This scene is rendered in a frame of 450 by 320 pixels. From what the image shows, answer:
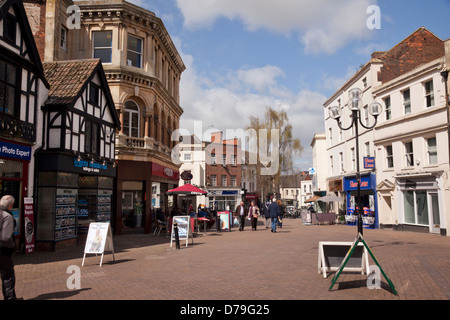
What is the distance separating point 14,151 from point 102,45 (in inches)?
465

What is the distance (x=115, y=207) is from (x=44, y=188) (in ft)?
25.2

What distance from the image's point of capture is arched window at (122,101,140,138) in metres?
22.3

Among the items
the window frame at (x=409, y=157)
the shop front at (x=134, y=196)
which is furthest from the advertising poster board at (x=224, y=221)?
the window frame at (x=409, y=157)

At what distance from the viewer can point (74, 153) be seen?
49.0 ft

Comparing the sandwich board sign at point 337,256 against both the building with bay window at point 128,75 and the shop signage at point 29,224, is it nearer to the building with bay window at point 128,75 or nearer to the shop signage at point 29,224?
the shop signage at point 29,224

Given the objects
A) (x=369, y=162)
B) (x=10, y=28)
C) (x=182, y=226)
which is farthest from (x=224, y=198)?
(x=10, y=28)

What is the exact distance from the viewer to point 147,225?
22.1m

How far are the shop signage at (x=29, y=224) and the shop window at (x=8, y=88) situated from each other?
10.3 ft

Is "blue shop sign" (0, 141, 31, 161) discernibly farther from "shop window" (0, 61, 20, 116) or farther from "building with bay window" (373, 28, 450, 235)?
"building with bay window" (373, 28, 450, 235)

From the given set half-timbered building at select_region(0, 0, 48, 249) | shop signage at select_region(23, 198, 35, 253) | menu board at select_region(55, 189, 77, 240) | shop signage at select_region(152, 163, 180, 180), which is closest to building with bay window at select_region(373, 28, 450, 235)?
shop signage at select_region(152, 163, 180, 180)

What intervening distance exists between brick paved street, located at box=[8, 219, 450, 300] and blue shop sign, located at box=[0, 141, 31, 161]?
133 inches

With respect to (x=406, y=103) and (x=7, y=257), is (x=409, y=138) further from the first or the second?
(x=7, y=257)
